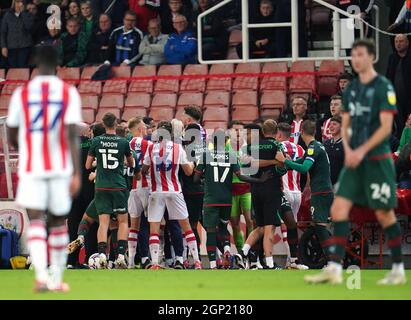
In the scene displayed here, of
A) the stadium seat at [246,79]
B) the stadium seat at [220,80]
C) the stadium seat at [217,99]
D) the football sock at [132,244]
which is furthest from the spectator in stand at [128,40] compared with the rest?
the football sock at [132,244]

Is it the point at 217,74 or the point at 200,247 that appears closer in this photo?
the point at 200,247

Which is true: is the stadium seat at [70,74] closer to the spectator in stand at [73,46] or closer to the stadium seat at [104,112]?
the spectator in stand at [73,46]

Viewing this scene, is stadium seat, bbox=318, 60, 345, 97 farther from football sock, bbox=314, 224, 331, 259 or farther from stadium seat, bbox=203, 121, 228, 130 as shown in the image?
football sock, bbox=314, 224, 331, 259

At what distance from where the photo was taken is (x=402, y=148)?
18.7 metres

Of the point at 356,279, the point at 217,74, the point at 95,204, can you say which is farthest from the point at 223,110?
the point at 356,279

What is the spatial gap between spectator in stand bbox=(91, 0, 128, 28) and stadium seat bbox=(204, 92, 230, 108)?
3.92 meters

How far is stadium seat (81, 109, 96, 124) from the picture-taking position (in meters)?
23.1

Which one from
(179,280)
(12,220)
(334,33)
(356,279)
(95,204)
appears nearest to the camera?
(356,279)

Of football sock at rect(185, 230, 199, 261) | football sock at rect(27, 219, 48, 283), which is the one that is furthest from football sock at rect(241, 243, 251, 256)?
football sock at rect(27, 219, 48, 283)

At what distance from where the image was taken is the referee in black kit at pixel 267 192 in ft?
59.1

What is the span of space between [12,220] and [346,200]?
28.9ft

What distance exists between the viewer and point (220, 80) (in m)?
23.0

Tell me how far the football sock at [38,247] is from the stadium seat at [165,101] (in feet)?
36.5

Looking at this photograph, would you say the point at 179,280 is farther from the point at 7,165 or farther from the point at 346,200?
the point at 7,165
